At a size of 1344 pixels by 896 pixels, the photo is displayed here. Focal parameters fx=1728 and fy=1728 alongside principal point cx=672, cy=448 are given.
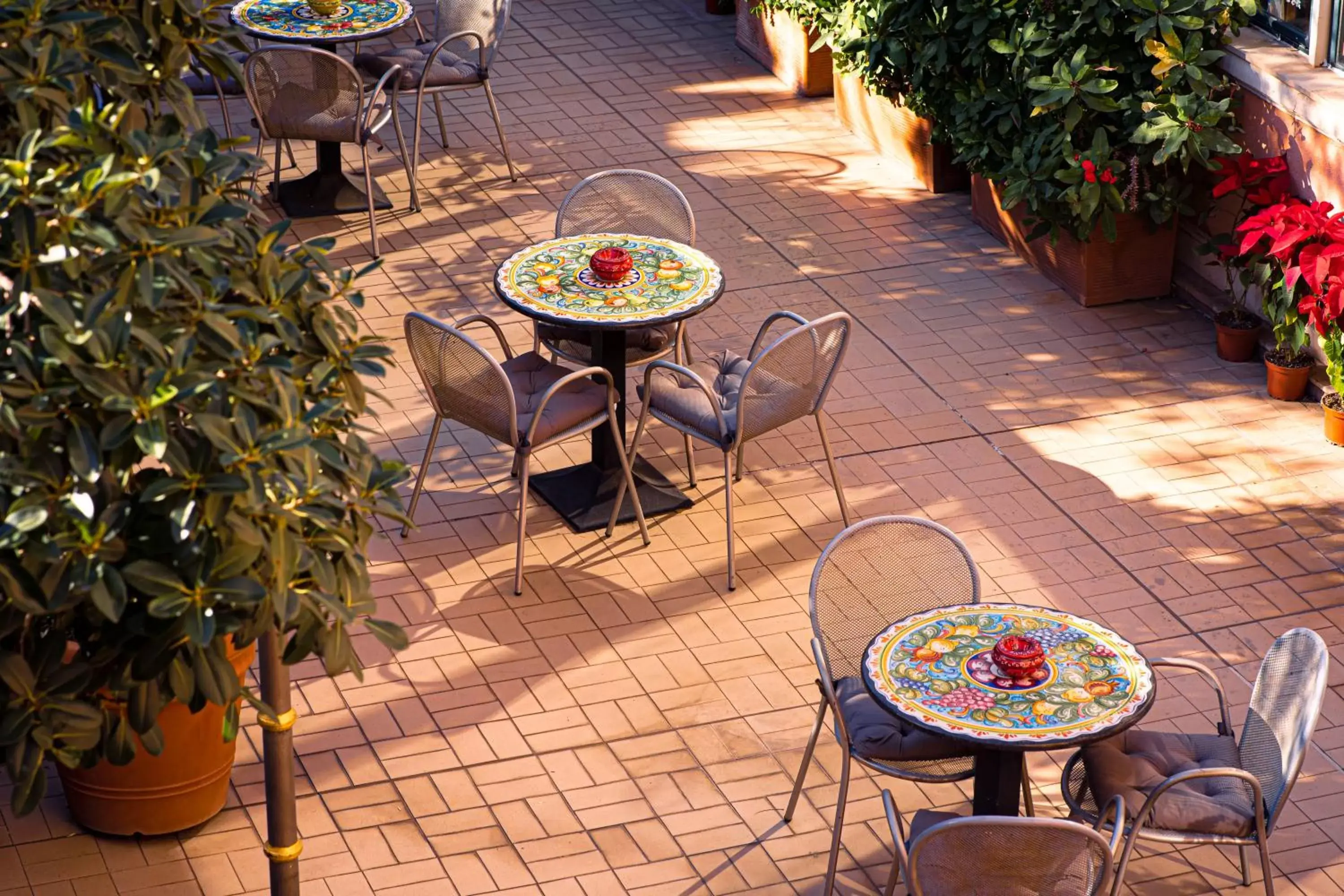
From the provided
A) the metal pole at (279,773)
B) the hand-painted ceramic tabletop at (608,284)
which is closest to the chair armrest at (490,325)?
the hand-painted ceramic tabletop at (608,284)

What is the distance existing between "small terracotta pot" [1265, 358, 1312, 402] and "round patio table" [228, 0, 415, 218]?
198 inches

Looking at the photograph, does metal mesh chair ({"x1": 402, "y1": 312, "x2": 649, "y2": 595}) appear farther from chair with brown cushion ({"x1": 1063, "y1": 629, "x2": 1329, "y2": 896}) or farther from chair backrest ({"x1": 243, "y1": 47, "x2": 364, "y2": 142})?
chair backrest ({"x1": 243, "y1": 47, "x2": 364, "y2": 142})

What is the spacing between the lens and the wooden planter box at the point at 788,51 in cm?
1151

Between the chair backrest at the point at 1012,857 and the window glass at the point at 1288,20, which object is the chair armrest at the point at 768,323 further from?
the chair backrest at the point at 1012,857

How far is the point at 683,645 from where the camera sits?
633 centimetres

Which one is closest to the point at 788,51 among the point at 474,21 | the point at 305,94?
the point at 474,21

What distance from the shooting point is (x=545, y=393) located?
259 inches

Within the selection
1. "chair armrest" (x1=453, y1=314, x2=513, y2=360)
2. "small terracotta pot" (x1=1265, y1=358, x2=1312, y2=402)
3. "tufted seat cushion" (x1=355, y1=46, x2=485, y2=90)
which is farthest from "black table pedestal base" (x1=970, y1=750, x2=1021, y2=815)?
"tufted seat cushion" (x1=355, y1=46, x2=485, y2=90)

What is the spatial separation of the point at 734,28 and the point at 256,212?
9977 mm

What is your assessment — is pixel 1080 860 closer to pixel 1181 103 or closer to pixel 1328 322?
pixel 1328 322

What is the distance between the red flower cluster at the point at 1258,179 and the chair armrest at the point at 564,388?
3072 mm

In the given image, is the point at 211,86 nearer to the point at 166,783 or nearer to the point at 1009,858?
the point at 166,783

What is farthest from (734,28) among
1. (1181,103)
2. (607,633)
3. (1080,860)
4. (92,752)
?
(92,752)

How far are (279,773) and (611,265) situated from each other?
11.7 ft
